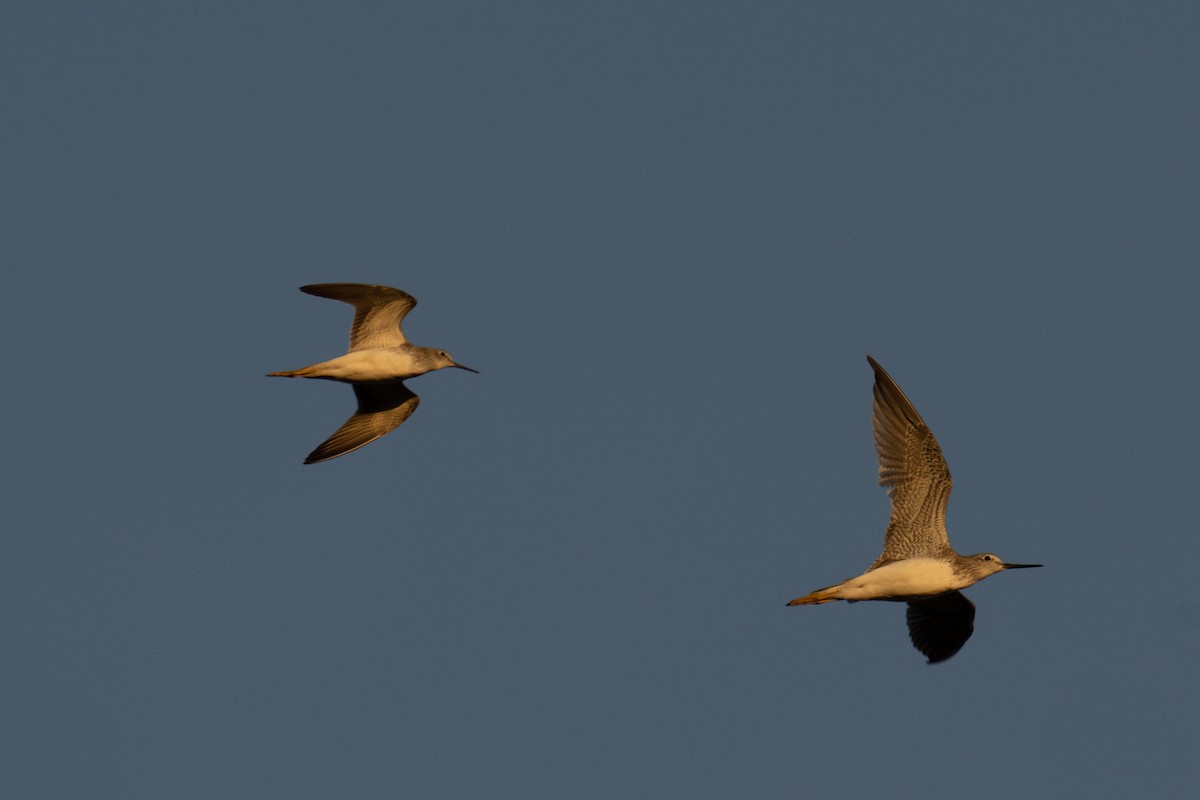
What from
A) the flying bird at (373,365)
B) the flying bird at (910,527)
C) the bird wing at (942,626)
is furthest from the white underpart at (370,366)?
the bird wing at (942,626)

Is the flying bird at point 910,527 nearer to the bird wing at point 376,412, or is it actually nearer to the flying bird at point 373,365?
the flying bird at point 373,365

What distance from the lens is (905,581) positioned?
25.6m

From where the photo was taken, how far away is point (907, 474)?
26.3 meters

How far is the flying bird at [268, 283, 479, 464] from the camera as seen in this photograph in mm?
31375

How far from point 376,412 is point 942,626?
11202 mm

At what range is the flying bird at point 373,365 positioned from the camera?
3138 centimetres

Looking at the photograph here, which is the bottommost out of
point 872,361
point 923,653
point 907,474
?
point 923,653

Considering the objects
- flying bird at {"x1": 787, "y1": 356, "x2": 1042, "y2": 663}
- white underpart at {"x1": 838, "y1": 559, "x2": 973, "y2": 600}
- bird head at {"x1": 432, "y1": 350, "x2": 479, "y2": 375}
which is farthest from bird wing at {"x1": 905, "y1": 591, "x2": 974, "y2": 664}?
bird head at {"x1": 432, "y1": 350, "x2": 479, "y2": 375}

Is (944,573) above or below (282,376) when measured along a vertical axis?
below

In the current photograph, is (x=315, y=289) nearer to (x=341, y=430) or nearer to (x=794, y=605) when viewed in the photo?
(x=341, y=430)

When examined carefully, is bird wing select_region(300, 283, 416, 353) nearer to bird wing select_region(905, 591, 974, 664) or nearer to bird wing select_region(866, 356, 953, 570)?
bird wing select_region(866, 356, 953, 570)

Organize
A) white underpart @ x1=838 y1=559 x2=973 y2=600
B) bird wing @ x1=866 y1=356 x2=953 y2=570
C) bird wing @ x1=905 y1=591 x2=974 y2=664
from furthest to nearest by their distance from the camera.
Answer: bird wing @ x1=905 y1=591 x2=974 y2=664, bird wing @ x1=866 y1=356 x2=953 y2=570, white underpart @ x1=838 y1=559 x2=973 y2=600

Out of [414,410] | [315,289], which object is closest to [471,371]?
[414,410]

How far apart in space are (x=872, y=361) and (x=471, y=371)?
9.21m
